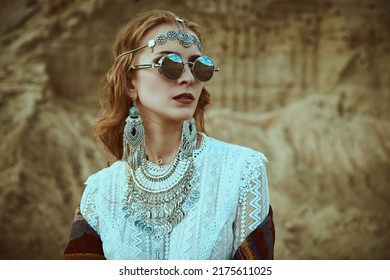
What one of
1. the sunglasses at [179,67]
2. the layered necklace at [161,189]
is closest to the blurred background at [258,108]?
the layered necklace at [161,189]

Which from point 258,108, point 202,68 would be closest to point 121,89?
point 202,68

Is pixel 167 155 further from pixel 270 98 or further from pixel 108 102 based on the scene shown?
pixel 270 98

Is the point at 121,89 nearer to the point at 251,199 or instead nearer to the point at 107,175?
the point at 107,175

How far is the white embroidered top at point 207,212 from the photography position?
1.92 metres

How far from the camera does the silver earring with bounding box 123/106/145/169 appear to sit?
2035 millimetres

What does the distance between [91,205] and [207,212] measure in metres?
0.35

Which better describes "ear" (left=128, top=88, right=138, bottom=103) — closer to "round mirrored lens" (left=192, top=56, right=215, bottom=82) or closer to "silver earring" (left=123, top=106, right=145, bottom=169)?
"silver earring" (left=123, top=106, right=145, bottom=169)

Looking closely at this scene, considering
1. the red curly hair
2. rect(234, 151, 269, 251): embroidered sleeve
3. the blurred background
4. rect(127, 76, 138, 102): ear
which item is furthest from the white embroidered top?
the blurred background

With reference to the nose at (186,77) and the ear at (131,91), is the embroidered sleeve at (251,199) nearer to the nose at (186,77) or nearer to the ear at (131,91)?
the nose at (186,77)

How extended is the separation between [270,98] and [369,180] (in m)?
0.86

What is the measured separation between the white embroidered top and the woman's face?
149 millimetres

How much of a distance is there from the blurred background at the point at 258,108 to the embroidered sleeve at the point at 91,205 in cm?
228

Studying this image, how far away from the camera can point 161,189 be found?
201 cm
